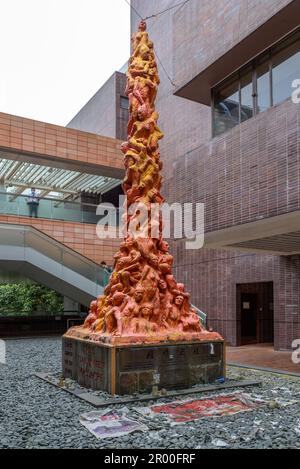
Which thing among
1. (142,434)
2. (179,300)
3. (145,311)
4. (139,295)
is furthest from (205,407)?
(179,300)

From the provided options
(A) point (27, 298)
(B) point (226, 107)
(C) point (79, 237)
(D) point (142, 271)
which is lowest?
(A) point (27, 298)

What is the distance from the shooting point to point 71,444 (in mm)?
4629

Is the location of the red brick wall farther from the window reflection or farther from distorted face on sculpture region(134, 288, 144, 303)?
the window reflection

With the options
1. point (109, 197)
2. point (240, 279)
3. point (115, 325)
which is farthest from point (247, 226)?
point (109, 197)

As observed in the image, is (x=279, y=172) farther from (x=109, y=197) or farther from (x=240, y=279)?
(x=109, y=197)

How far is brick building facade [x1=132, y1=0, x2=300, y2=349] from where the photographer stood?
8.70 metres

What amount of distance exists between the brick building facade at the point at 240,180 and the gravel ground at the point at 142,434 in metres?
3.40

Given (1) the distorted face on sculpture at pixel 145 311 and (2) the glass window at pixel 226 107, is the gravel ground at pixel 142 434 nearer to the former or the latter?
(1) the distorted face on sculpture at pixel 145 311

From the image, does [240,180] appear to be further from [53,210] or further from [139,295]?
[53,210]

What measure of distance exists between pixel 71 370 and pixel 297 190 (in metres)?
4.88

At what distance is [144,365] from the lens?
7.21 metres

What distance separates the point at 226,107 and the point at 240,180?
228 centimetres

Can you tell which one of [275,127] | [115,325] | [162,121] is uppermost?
[162,121]
